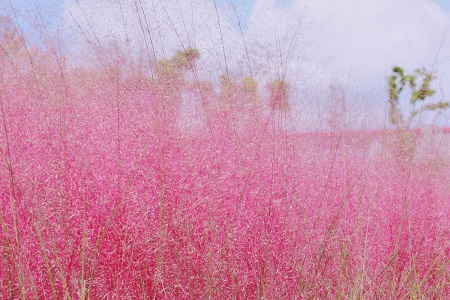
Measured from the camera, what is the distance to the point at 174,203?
5.84 feet

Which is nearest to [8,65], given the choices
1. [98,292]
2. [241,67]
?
[241,67]

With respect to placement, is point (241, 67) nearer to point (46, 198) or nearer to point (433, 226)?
point (46, 198)

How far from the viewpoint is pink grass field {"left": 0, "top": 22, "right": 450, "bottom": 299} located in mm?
1636

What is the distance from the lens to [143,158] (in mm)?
1845

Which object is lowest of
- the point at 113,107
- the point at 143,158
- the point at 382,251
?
the point at 382,251

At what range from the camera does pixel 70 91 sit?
224 cm

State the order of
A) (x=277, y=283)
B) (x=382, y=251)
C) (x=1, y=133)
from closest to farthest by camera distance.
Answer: (x=277, y=283), (x=1, y=133), (x=382, y=251)

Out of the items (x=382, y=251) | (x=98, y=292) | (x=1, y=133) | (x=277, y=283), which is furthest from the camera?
(x=382, y=251)

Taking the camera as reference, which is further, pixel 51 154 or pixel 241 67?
pixel 241 67

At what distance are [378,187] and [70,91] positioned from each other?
162 cm

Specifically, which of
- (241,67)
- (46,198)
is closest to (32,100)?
(46,198)

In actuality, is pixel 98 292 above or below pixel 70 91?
below

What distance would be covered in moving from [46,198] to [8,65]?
927 millimetres

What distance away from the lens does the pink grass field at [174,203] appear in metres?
1.64
